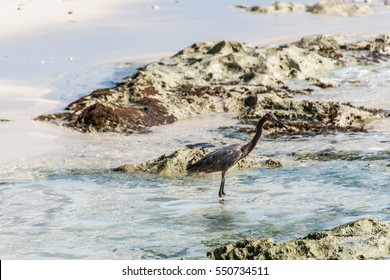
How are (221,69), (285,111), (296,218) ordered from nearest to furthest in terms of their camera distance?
1. (296,218)
2. (285,111)
3. (221,69)

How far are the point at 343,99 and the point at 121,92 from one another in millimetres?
5345

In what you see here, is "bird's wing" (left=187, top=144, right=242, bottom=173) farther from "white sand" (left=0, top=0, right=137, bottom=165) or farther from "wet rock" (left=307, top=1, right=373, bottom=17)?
"wet rock" (left=307, top=1, right=373, bottom=17)

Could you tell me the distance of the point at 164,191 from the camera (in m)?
12.3

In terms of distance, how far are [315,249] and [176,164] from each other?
18.3ft

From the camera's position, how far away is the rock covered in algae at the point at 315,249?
7.86 m

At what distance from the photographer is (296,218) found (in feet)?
34.7

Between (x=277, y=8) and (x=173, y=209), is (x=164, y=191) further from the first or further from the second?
(x=277, y=8)

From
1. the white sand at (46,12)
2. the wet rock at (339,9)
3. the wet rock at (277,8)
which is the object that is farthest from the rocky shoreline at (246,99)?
the wet rock at (277,8)

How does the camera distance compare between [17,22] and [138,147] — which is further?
[17,22]

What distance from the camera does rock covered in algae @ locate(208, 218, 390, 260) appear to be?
7861 millimetres

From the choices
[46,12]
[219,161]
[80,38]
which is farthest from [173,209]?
[46,12]
